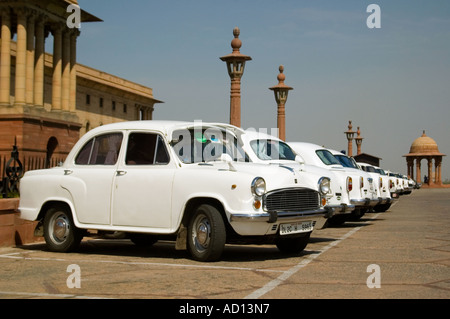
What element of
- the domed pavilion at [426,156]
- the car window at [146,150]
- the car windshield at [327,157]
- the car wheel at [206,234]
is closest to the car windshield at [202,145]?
the car window at [146,150]

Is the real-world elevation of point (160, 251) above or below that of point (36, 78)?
below

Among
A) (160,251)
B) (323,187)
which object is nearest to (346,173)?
(323,187)

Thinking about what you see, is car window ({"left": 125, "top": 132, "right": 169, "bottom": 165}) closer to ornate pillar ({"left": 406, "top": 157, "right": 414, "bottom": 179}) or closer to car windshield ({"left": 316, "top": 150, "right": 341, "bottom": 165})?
car windshield ({"left": 316, "top": 150, "right": 341, "bottom": 165})

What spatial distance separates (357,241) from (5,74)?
135 feet

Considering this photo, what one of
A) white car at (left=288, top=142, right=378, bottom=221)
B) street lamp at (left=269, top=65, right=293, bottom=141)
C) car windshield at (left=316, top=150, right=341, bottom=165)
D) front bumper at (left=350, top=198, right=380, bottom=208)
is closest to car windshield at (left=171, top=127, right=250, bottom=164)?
white car at (left=288, top=142, right=378, bottom=221)

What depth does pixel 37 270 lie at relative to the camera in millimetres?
7898

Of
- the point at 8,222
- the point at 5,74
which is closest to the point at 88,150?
the point at 8,222

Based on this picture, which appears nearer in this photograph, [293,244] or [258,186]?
[258,186]

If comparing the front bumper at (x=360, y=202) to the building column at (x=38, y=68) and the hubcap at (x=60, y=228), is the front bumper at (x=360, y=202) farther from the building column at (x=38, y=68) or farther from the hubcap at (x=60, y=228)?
the building column at (x=38, y=68)

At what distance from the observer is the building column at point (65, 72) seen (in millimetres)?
53312

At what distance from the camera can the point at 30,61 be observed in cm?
4878

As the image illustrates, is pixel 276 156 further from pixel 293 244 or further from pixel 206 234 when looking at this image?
pixel 206 234

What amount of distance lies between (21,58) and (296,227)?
140 ft

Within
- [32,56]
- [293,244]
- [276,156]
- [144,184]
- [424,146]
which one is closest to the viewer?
[144,184]
